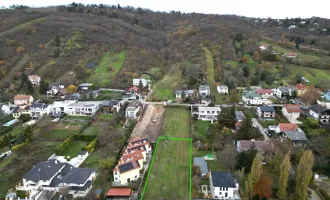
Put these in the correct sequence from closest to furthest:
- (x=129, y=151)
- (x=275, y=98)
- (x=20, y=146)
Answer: (x=129, y=151)
(x=20, y=146)
(x=275, y=98)

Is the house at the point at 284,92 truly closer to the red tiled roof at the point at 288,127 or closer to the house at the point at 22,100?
the red tiled roof at the point at 288,127

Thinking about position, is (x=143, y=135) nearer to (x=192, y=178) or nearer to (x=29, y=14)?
(x=192, y=178)

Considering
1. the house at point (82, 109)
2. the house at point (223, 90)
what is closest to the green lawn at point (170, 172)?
the house at point (82, 109)

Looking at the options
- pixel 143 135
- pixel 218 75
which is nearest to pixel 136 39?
pixel 218 75

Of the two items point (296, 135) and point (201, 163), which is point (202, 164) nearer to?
point (201, 163)

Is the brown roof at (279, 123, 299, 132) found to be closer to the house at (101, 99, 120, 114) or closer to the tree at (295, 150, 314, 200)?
the tree at (295, 150, 314, 200)
